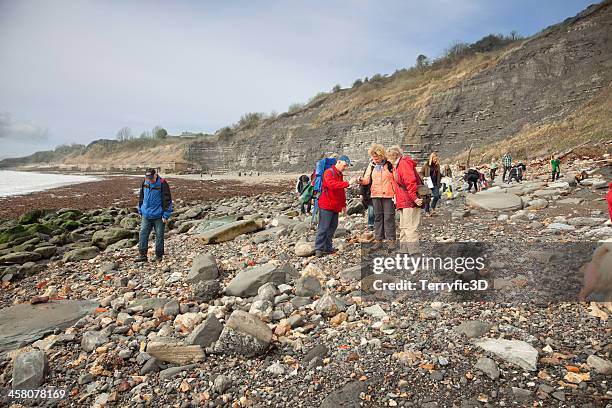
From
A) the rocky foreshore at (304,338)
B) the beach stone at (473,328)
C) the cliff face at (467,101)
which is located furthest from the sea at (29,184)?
the beach stone at (473,328)

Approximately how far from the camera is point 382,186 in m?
5.88

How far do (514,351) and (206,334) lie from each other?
9.81 ft

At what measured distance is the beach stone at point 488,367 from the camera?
280cm

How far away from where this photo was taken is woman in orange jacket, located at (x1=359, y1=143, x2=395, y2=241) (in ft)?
19.1

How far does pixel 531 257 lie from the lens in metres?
4.90

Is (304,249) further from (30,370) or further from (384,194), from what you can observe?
(30,370)

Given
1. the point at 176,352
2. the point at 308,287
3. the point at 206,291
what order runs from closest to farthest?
the point at 176,352 → the point at 308,287 → the point at 206,291

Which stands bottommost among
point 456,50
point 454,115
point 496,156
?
point 496,156

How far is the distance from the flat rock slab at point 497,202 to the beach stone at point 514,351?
20.7ft

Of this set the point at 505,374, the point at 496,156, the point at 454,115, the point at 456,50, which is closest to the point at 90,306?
the point at 505,374

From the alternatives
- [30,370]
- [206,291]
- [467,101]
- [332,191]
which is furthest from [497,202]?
[467,101]

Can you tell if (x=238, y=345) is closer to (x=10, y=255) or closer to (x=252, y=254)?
(x=252, y=254)

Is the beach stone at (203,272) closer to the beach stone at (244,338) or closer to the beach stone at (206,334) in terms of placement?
the beach stone at (206,334)

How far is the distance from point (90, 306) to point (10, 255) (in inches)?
181
